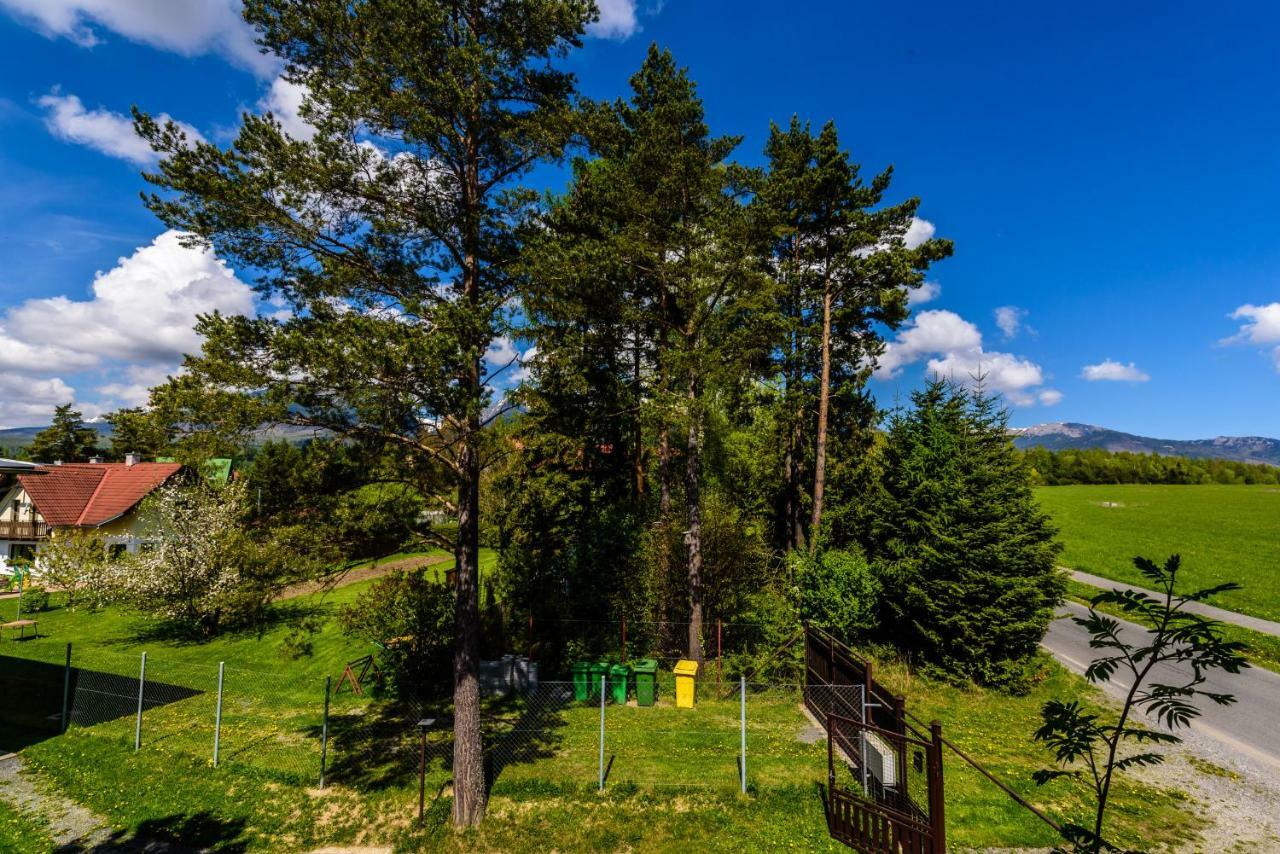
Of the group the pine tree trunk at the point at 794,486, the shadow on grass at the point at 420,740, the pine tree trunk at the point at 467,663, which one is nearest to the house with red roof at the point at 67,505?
the shadow on grass at the point at 420,740

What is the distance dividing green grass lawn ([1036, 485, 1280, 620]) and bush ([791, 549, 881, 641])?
255 inches

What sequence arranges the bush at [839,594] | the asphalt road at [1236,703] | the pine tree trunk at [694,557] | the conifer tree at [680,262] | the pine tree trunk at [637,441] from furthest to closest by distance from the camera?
the pine tree trunk at [637,441] < the bush at [839,594] < the pine tree trunk at [694,557] < the conifer tree at [680,262] < the asphalt road at [1236,703]

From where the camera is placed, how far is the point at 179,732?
11383 millimetres

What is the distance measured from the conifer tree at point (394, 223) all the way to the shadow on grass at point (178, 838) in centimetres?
321

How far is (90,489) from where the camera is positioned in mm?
34219

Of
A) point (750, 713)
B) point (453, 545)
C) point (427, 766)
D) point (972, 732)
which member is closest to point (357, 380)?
point (453, 545)

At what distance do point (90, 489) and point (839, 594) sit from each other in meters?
43.3

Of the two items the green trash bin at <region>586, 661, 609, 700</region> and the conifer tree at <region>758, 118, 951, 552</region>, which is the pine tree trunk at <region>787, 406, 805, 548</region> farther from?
the green trash bin at <region>586, 661, 609, 700</region>

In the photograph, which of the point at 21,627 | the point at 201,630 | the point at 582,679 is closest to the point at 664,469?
the point at 582,679

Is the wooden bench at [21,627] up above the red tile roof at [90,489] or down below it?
below

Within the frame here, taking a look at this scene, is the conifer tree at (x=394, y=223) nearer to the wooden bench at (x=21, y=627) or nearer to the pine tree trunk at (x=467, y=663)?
the pine tree trunk at (x=467, y=663)

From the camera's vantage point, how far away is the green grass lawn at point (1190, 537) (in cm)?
2664

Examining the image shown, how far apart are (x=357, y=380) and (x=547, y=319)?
Answer: 3.54 m

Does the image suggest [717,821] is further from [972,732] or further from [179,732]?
[179,732]
